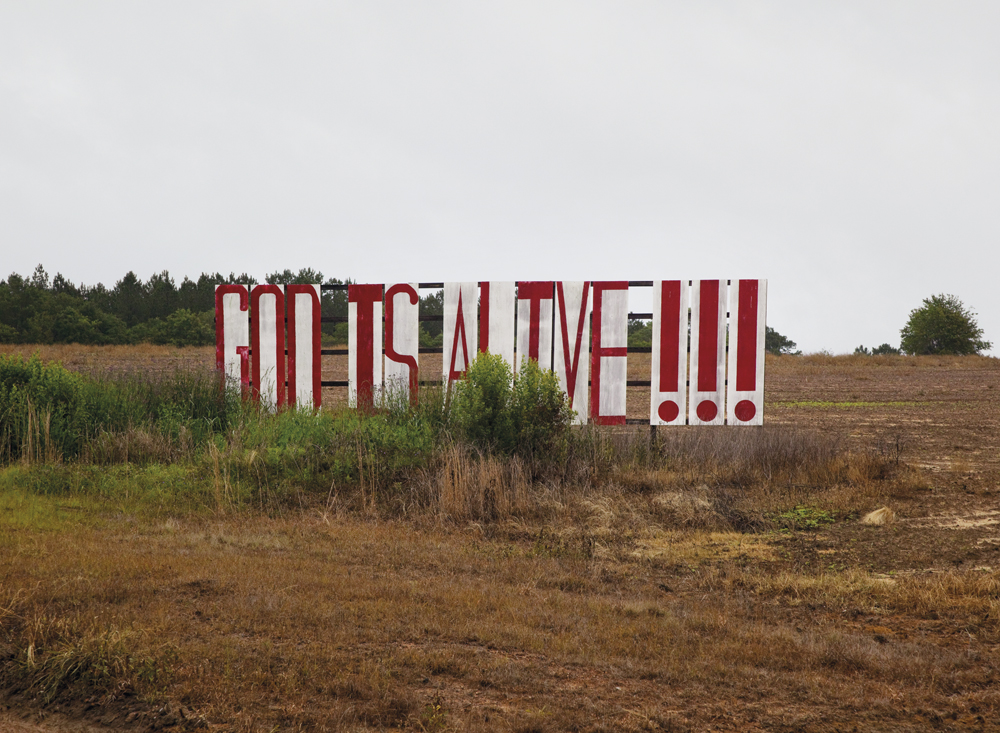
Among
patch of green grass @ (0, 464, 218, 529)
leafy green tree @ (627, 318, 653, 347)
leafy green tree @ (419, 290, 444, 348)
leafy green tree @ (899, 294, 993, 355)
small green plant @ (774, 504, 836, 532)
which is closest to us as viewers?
patch of green grass @ (0, 464, 218, 529)

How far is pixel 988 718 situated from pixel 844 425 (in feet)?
50.5

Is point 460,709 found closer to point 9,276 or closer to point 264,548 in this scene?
point 264,548

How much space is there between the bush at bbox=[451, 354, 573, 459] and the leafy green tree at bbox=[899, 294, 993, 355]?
69.2 meters

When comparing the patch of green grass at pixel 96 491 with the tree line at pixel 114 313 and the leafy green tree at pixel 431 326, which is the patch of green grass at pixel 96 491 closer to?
the leafy green tree at pixel 431 326

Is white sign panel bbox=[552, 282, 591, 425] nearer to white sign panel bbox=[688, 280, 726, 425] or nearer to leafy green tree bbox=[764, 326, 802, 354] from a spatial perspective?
white sign panel bbox=[688, 280, 726, 425]

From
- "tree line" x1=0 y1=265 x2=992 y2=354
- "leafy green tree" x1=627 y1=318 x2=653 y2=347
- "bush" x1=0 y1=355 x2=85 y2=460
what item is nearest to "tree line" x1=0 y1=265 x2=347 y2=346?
"tree line" x1=0 y1=265 x2=992 y2=354

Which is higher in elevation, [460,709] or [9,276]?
[9,276]

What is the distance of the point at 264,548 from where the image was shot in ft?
27.4

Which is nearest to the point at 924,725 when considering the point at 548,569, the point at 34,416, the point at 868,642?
the point at 868,642

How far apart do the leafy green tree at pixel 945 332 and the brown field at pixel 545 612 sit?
222 feet

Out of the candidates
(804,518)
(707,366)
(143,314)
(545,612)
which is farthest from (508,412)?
(143,314)

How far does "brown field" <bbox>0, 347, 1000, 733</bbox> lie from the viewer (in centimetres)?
464

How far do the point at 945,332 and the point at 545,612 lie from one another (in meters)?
75.8

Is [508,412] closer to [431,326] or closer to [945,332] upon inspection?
[431,326]
